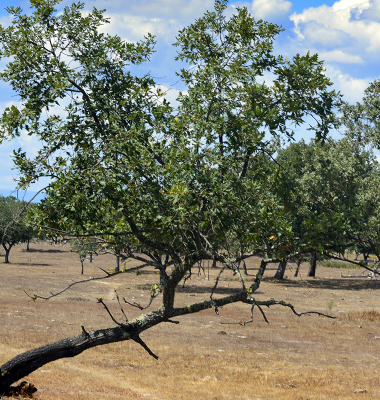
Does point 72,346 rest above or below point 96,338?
below

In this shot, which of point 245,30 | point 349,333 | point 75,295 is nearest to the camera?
point 245,30

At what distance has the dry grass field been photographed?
13656 millimetres

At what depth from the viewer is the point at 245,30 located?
948 centimetres

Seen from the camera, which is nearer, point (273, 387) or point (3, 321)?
point (273, 387)

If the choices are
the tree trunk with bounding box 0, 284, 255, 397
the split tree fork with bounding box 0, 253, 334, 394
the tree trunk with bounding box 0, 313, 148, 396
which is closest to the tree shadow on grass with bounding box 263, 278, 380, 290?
the split tree fork with bounding box 0, 253, 334, 394

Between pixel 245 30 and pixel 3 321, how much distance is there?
1938cm

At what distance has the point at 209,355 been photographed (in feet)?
60.7

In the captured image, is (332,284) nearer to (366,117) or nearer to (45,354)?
(366,117)

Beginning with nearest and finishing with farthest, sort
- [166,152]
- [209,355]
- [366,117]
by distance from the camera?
[166,152]
[209,355]
[366,117]

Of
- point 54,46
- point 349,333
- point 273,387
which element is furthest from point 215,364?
point 54,46

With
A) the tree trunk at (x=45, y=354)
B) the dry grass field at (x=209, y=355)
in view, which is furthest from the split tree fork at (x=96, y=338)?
the dry grass field at (x=209, y=355)

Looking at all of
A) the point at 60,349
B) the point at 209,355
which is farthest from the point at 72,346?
the point at 209,355

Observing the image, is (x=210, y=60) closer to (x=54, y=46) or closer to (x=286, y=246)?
(x=54, y=46)

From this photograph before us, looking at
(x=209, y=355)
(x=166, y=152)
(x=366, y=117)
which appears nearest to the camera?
(x=166, y=152)
